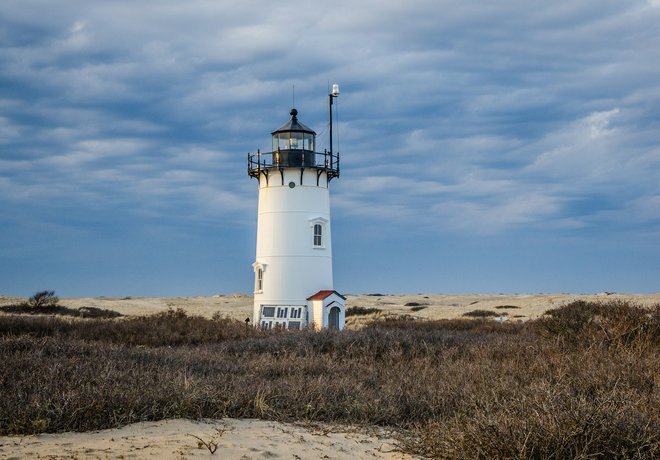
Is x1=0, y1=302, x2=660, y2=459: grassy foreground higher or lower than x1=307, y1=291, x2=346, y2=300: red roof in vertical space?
lower

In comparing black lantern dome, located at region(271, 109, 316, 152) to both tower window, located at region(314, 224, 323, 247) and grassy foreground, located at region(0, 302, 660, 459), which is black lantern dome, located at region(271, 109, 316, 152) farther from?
grassy foreground, located at region(0, 302, 660, 459)

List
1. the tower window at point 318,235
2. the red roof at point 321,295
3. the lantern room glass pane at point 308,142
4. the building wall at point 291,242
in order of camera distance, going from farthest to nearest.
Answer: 1. the lantern room glass pane at point 308,142
2. the tower window at point 318,235
3. the building wall at point 291,242
4. the red roof at point 321,295

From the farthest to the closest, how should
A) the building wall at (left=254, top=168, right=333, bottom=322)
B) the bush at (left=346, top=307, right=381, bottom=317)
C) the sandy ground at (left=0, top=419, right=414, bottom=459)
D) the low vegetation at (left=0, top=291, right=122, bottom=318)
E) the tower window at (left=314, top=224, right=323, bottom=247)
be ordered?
1. the bush at (left=346, top=307, right=381, bottom=317)
2. the low vegetation at (left=0, top=291, right=122, bottom=318)
3. the tower window at (left=314, top=224, right=323, bottom=247)
4. the building wall at (left=254, top=168, right=333, bottom=322)
5. the sandy ground at (left=0, top=419, right=414, bottom=459)

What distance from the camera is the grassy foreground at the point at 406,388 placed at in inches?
240

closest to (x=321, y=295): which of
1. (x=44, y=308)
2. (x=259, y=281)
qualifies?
(x=259, y=281)

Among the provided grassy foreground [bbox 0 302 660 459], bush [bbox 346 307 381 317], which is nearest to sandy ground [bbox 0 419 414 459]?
grassy foreground [bbox 0 302 660 459]

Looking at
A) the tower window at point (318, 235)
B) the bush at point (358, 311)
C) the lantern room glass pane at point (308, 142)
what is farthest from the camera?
the bush at point (358, 311)

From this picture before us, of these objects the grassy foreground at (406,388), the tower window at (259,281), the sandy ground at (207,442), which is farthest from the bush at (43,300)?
the sandy ground at (207,442)

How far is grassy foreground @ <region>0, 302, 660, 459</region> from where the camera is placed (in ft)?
20.0

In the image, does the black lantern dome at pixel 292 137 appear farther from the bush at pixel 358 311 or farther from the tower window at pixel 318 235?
the bush at pixel 358 311

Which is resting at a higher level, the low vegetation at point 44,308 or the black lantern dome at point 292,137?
the black lantern dome at point 292,137

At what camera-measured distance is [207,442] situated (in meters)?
6.44

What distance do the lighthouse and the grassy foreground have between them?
11432 millimetres

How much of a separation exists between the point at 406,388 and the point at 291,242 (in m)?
18.6
